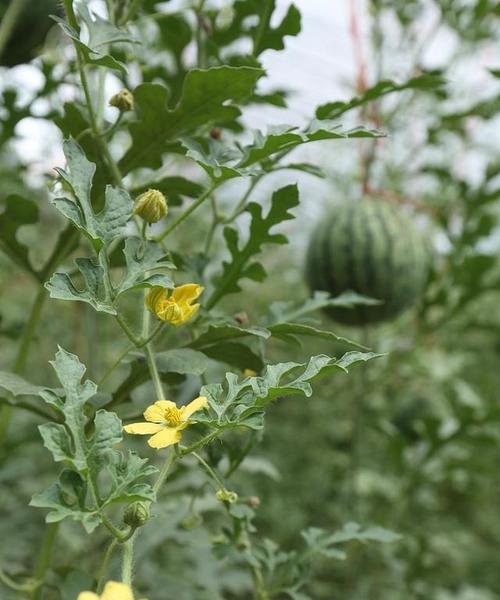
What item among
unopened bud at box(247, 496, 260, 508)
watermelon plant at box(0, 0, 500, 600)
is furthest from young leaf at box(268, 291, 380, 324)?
unopened bud at box(247, 496, 260, 508)

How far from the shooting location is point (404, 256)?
1584 mm

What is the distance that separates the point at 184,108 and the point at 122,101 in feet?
0.20

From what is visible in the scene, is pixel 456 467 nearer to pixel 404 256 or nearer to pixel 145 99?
pixel 404 256

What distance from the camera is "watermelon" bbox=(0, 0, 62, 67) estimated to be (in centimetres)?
121

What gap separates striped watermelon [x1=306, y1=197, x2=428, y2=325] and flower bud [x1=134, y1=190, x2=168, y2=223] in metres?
0.95

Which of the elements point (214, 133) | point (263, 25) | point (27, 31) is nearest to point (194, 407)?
point (214, 133)

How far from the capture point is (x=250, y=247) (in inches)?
32.6

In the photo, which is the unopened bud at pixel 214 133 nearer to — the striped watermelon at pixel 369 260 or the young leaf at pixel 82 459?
the young leaf at pixel 82 459

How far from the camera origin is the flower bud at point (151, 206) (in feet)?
2.07

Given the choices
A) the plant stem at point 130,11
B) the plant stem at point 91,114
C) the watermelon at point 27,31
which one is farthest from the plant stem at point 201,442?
the watermelon at point 27,31

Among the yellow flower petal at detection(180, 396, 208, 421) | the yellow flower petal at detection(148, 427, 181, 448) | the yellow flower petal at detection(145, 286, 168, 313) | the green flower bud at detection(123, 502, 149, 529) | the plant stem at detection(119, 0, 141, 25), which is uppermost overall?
the plant stem at detection(119, 0, 141, 25)

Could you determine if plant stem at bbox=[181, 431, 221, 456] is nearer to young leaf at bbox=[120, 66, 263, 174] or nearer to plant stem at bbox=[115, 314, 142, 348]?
plant stem at bbox=[115, 314, 142, 348]

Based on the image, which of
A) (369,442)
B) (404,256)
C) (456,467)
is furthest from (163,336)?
(369,442)

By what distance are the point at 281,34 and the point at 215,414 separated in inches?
18.2
